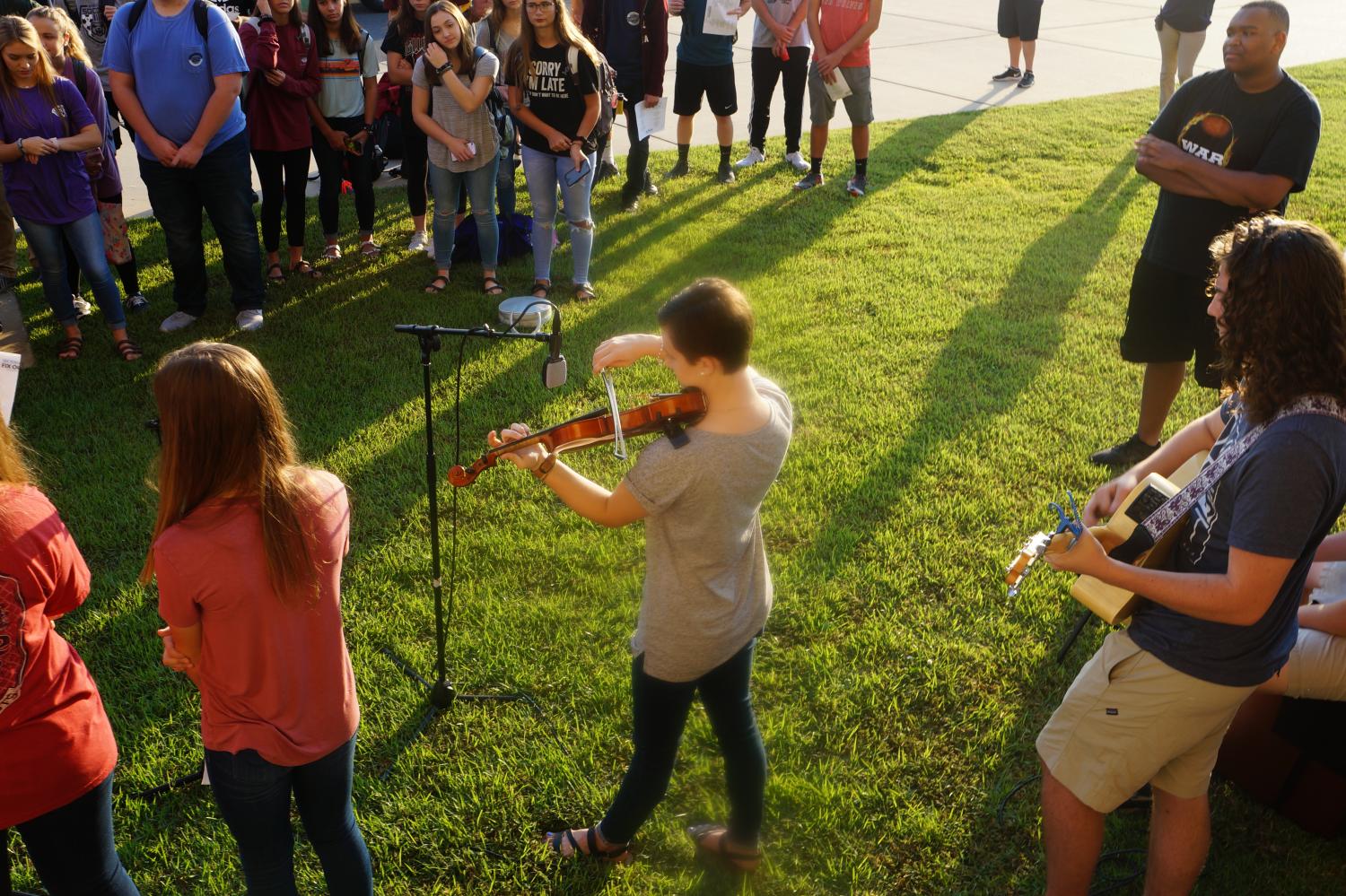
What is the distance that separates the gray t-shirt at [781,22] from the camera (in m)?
8.98

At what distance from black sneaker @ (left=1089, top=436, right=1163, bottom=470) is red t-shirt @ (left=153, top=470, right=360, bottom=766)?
3985 mm

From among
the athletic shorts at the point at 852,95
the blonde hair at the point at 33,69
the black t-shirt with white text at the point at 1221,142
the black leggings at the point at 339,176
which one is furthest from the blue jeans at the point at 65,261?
the athletic shorts at the point at 852,95

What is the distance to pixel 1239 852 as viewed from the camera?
3188 millimetres

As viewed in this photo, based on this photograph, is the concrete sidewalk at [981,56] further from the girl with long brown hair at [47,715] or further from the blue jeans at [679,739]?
the blue jeans at [679,739]

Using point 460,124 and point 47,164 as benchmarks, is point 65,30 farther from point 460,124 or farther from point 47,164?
point 460,124

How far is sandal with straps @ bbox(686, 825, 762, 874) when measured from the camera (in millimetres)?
3100

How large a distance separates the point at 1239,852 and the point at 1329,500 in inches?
59.3

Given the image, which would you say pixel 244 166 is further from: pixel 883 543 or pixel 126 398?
pixel 883 543

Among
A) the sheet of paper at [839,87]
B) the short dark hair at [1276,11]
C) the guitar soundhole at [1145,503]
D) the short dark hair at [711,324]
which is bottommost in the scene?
the guitar soundhole at [1145,503]

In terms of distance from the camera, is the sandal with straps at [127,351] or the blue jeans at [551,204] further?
the blue jeans at [551,204]

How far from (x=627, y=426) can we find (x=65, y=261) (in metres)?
5.09

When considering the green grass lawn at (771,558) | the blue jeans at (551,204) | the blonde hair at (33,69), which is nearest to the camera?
the green grass lawn at (771,558)

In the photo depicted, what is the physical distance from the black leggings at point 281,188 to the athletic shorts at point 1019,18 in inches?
362

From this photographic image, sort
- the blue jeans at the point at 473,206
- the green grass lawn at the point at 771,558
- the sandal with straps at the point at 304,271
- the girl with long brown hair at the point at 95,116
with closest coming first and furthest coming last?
the green grass lawn at the point at 771,558 < the girl with long brown hair at the point at 95,116 < the blue jeans at the point at 473,206 < the sandal with straps at the point at 304,271
